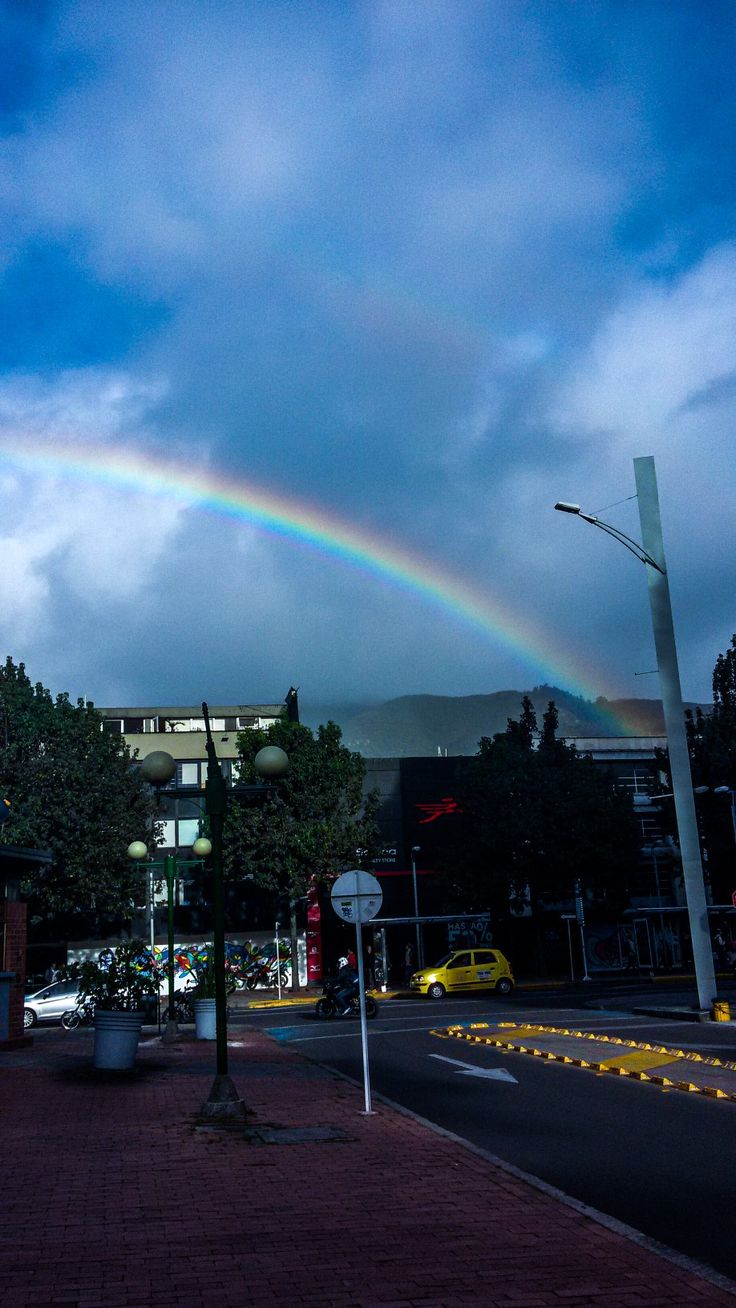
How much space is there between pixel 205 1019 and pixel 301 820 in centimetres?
2156

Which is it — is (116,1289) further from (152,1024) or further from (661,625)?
(152,1024)

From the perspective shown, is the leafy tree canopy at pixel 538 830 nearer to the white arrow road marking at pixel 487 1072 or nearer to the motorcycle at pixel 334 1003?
the motorcycle at pixel 334 1003

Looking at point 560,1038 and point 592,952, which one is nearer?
point 560,1038

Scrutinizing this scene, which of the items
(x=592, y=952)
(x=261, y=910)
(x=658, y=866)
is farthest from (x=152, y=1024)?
(x=658, y=866)

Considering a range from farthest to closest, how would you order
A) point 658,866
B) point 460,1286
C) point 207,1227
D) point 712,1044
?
point 658,866 → point 712,1044 → point 207,1227 → point 460,1286

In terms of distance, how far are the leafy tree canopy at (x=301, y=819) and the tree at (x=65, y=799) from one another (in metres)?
4.50

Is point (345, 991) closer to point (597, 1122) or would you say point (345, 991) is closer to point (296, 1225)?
point (597, 1122)

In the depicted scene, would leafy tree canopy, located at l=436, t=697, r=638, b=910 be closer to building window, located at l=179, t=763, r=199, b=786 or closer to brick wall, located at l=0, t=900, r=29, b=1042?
building window, located at l=179, t=763, r=199, b=786

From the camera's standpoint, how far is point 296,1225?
7199 mm

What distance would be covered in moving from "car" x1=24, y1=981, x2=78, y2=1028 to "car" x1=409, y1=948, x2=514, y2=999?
10.8 meters

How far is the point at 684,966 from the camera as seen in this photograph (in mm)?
53312

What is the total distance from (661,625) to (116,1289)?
66.7ft

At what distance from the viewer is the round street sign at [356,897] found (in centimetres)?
→ 1284

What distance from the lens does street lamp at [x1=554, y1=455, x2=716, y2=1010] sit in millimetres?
22625
